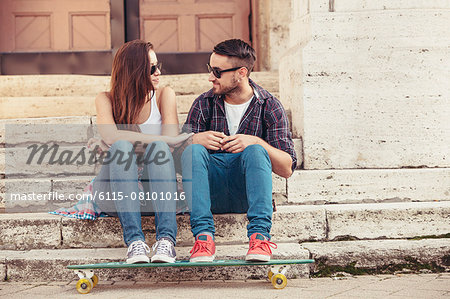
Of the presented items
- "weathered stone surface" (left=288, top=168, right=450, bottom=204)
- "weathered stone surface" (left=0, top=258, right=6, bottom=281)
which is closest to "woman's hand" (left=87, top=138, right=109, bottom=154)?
"weathered stone surface" (left=0, top=258, right=6, bottom=281)

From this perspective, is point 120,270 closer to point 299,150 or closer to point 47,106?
point 299,150

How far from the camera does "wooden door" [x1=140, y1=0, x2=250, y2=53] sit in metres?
6.84

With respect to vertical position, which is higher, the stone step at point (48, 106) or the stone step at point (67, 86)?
the stone step at point (67, 86)

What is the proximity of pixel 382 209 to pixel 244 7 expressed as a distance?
3.85m

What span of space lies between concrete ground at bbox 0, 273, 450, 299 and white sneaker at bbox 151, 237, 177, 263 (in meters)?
0.16

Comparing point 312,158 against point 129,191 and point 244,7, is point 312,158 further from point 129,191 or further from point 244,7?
point 244,7

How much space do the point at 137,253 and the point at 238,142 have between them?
85cm

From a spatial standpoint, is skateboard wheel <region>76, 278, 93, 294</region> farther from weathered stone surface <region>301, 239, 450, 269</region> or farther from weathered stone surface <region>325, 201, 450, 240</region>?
weathered stone surface <region>325, 201, 450, 240</region>

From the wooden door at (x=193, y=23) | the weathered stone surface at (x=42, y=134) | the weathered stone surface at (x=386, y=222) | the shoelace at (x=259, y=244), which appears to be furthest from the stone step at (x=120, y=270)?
the wooden door at (x=193, y=23)

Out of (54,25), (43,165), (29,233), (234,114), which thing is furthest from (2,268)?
(54,25)

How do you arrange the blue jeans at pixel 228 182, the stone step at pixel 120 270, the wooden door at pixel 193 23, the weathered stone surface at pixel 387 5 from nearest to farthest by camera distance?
1. the blue jeans at pixel 228 182
2. the stone step at pixel 120 270
3. the weathered stone surface at pixel 387 5
4. the wooden door at pixel 193 23

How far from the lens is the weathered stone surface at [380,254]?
3391mm

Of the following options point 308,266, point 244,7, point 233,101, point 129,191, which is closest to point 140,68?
point 233,101

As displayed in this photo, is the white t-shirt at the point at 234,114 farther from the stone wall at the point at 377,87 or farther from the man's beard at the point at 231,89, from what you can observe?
the stone wall at the point at 377,87
